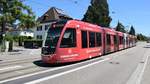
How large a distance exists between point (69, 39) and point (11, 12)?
2297 cm

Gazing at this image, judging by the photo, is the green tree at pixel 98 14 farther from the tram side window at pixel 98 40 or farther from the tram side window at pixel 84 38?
the tram side window at pixel 84 38

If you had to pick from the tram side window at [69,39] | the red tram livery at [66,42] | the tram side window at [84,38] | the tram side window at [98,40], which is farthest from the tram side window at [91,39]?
the tram side window at [69,39]

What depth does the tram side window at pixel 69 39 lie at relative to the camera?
17.2m

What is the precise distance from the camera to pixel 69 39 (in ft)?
57.8

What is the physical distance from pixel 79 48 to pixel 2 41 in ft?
67.3

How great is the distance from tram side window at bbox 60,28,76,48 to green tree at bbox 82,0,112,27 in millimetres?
55791

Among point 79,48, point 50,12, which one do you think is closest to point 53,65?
point 79,48

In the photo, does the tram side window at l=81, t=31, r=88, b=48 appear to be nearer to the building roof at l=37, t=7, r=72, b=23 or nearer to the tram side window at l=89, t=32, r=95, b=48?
the tram side window at l=89, t=32, r=95, b=48

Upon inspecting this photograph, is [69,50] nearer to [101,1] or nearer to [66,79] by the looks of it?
[66,79]

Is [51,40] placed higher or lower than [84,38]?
lower

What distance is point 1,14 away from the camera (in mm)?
37594

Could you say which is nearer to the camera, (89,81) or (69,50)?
(89,81)

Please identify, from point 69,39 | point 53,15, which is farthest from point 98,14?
point 69,39

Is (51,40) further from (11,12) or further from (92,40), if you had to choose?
(11,12)
